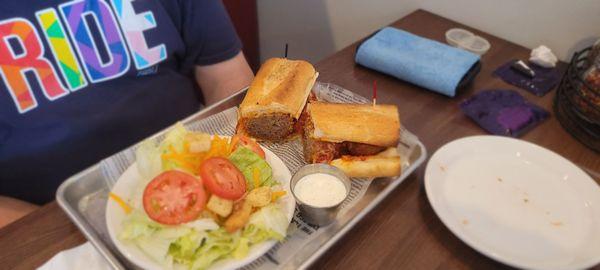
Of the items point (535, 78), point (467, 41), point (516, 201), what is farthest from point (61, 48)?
point (535, 78)

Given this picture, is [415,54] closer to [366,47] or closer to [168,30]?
[366,47]

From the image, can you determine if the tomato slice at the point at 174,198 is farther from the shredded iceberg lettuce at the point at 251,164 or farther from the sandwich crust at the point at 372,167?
the sandwich crust at the point at 372,167

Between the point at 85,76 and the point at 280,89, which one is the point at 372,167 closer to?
the point at 280,89

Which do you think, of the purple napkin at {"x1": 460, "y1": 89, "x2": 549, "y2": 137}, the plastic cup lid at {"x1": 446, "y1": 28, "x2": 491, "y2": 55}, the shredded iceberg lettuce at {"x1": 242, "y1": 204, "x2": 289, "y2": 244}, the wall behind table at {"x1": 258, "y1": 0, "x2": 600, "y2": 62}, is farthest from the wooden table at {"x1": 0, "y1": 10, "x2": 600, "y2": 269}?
the wall behind table at {"x1": 258, "y1": 0, "x2": 600, "y2": 62}

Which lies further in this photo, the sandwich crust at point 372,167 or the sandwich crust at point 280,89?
the sandwich crust at point 280,89

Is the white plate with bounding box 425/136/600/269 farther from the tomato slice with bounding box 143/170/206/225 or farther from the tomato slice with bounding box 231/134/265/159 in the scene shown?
the tomato slice with bounding box 143/170/206/225

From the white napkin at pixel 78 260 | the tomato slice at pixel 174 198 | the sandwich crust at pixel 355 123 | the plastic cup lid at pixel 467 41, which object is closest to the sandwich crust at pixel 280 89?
the sandwich crust at pixel 355 123

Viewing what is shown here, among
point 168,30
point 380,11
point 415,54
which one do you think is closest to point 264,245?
point 168,30

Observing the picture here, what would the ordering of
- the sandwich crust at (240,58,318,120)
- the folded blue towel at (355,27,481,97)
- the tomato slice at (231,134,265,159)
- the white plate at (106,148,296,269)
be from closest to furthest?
1. the white plate at (106,148,296,269)
2. the tomato slice at (231,134,265,159)
3. the sandwich crust at (240,58,318,120)
4. the folded blue towel at (355,27,481,97)
